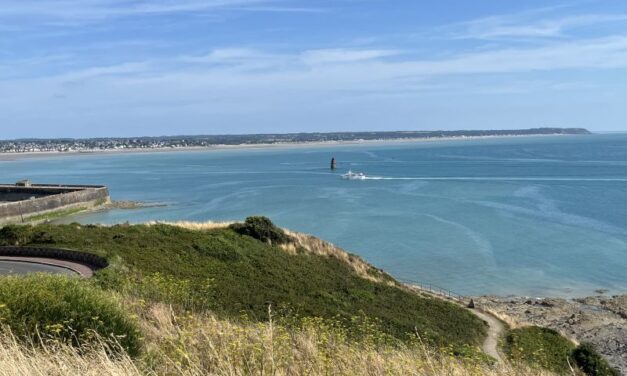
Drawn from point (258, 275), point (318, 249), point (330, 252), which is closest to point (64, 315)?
point (258, 275)

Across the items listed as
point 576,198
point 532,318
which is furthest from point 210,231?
point 576,198

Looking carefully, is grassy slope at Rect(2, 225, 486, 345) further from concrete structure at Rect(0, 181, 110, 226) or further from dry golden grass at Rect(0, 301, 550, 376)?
concrete structure at Rect(0, 181, 110, 226)

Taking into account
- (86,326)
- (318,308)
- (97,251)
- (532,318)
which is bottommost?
(532,318)

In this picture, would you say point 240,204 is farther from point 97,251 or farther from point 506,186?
point 97,251

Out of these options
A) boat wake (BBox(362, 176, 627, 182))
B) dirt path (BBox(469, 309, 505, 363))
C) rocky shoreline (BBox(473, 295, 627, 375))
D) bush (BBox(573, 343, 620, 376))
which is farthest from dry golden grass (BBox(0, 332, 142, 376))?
boat wake (BBox(362, 176, 627, 182))

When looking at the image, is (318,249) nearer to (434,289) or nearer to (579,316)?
(434,289)

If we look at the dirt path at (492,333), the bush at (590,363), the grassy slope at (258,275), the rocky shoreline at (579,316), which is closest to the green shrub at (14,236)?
the grassy slope at (258,275)
